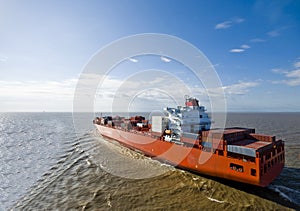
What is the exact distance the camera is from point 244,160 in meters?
14.7

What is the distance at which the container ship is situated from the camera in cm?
1467

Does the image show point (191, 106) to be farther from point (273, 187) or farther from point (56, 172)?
point (56, 172)

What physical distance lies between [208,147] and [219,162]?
175 centimetres

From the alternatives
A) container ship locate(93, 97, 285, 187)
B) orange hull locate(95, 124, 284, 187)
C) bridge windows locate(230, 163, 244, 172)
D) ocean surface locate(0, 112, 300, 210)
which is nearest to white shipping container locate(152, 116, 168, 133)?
container ship locate(93, 97, 285, 187)

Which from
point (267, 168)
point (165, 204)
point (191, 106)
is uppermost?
point (191, 106)

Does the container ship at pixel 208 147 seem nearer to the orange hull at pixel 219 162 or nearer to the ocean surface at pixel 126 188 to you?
the orange hull at pixel 219 162

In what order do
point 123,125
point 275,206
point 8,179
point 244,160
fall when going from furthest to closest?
1. point 123,125
2. point 8,179
3. point 244,160
4. point 275,206

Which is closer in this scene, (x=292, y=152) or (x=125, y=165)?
(x=125, y=165)

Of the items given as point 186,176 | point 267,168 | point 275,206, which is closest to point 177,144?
point 186,176

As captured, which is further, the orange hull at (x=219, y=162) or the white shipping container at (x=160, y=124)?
the white shipping container at (x=160, y=124)

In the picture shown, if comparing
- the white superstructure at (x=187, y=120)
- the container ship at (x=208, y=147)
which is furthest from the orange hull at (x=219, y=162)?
the white superstructure at (x=187, y=120)

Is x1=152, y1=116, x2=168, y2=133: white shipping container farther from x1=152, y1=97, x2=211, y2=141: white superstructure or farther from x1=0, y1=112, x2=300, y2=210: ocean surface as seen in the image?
x1=0, y1=112, x2=300, y2=210: ocean surface

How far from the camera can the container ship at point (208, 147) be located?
1467cm

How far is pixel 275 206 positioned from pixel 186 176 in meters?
7.65
